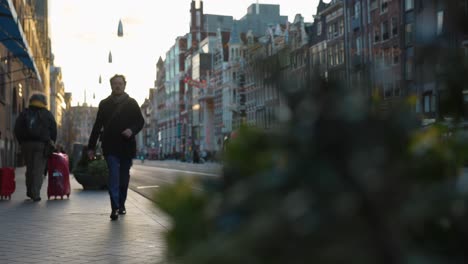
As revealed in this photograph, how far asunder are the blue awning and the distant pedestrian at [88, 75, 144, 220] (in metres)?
10.7

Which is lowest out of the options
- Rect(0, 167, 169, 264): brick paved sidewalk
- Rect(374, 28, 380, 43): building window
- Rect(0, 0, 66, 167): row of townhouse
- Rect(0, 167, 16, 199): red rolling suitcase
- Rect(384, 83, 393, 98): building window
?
Rect(0, 167, 169, 264): brick paved sidewalk

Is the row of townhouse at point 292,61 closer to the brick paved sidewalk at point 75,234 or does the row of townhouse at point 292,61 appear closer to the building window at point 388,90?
the building window at point 388,90

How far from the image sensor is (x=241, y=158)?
142 cm

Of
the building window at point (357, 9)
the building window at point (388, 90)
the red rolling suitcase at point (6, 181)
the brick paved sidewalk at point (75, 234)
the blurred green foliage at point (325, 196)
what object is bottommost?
the brick paved sidewalk at point (75, 234)

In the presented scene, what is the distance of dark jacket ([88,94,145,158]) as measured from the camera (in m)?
9.05

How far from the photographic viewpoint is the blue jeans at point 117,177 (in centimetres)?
887

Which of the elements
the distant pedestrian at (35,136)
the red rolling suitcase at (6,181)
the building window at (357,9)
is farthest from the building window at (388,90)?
the building window at (357,9)

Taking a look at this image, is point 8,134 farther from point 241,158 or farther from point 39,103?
point 241,158

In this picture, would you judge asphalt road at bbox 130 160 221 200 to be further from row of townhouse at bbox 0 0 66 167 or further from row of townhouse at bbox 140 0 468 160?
row of townhouse at bbox 0 0 66 167

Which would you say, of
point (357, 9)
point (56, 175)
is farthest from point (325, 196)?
point (357, 9)

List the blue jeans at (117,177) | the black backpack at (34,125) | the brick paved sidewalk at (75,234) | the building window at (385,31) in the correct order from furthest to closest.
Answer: the building window at (385,31) < the black backpack at (34,125) < the blue jeans at (117,177) < the brick paved sidewalk at (75,234)

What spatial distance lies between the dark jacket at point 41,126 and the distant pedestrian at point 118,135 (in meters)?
2.64

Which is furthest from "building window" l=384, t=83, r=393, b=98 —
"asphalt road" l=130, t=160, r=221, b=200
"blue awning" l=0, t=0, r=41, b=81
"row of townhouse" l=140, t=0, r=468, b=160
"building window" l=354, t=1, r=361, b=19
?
"building window" l=354, t=1, r=361, b=19

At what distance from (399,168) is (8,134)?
36.6 meters
